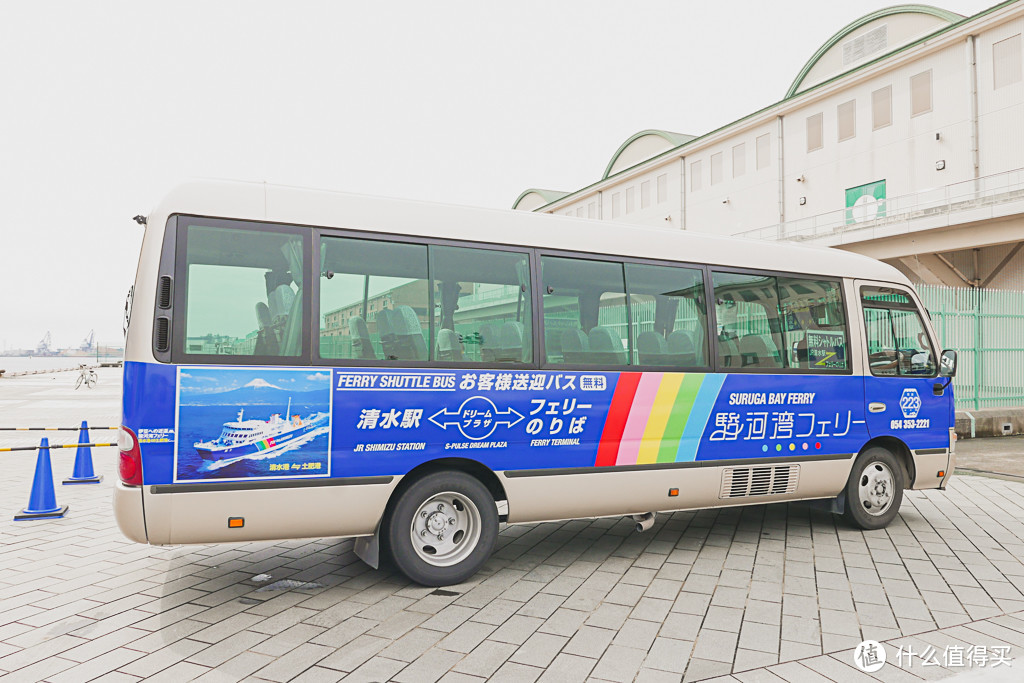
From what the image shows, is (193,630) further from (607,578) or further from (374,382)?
(607,578)

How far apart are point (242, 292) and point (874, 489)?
617 centimetres

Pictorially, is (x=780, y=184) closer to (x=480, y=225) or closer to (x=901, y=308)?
(x=901, y=308)

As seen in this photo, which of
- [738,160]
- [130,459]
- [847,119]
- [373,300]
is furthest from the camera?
[738,160]

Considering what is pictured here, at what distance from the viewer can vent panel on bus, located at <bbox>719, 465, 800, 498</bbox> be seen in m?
6.31

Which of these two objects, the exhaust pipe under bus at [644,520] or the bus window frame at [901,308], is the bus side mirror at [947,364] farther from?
the exhaust pipe under bus at [644,520]

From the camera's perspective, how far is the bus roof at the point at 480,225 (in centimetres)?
470

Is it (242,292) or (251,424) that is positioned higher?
(242,292)

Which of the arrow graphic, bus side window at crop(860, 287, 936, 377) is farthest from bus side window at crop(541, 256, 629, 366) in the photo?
bus side window at crop(860, 287, 936, 377)

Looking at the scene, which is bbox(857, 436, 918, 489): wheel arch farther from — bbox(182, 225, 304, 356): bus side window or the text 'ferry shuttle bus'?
bbox(182, 225, 304, 356): bus side window

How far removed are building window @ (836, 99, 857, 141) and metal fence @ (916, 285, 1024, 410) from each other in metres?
17.0

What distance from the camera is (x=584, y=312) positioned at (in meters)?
5.82

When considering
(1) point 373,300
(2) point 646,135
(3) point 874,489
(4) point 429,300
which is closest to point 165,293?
(1) point 373,300

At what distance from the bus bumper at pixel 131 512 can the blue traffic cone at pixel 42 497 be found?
3.71 m

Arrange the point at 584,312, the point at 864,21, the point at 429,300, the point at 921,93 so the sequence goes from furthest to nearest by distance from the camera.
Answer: the point at 864,21 → the point at 921,93 → the point at 584,312 → the point at 429,300
